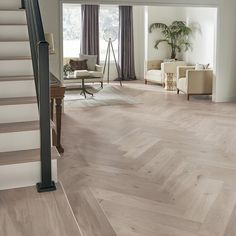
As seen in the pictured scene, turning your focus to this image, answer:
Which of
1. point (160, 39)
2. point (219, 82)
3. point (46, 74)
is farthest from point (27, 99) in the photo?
point (160, 39)

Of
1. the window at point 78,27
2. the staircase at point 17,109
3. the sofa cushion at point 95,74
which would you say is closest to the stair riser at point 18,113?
the staircase at point 17,109

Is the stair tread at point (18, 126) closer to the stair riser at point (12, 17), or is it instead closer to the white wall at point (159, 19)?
the stair riser at point (12, 17)

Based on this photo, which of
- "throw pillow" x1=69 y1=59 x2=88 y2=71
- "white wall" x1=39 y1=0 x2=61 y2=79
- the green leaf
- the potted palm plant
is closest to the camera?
"white wall" x1=39 y1=0 x2=61 y2=79

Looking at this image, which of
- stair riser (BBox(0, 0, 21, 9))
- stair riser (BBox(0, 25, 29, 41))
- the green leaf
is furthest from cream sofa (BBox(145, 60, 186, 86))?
stair riser (BBox(0, 25, 29, 41))

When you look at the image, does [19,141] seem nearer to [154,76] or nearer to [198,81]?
[198,81]

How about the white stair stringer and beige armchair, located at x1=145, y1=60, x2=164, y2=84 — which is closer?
the white stair stringer

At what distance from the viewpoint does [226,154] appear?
4535mm

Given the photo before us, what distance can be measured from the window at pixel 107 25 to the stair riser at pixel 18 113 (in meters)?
8.94

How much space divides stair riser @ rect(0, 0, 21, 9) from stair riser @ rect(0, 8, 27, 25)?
0.70 ft

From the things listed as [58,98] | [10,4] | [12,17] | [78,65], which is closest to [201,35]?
[78,65]

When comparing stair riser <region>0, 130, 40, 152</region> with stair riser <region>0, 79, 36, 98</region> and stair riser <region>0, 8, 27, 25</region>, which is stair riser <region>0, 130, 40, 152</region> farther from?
stair riser <region>0, 8, 27, 25</region>

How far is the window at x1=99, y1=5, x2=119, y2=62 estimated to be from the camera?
11641 millimetres

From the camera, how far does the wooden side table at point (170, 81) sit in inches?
387

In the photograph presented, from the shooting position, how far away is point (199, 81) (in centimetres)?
826
